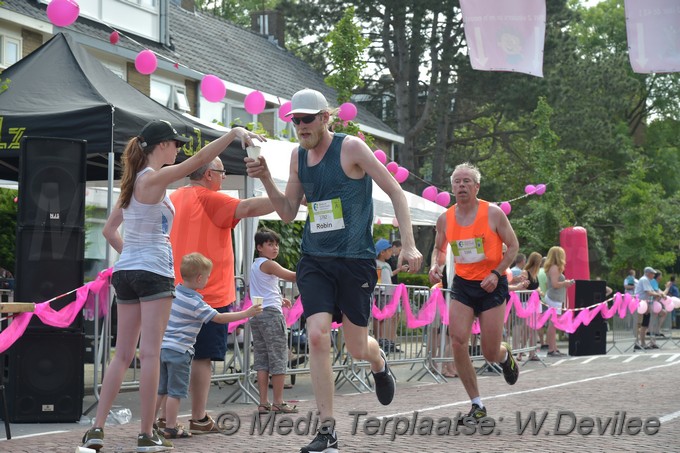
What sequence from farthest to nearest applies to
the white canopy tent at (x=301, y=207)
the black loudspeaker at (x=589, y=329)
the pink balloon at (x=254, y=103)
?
the black loudspeaker at (x=589, y=329), the pink balloon at (x=254, y=103), the white canopy tent at (x=301, y=207)

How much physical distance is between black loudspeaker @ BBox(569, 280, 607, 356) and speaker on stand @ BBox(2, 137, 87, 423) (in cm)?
1425

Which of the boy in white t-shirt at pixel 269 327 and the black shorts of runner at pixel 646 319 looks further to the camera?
the black shorts of runner at pixel 646 319

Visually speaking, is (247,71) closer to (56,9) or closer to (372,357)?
(56,9)

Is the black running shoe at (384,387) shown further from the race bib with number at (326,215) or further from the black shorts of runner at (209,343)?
the black shorts of runner at (209,343)

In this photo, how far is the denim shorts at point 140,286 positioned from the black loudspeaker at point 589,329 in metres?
15.9

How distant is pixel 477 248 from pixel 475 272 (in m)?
0.19

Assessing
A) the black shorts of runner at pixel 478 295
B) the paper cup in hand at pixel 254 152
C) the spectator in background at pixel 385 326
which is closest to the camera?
the paper cup in hand at pixel 254 152

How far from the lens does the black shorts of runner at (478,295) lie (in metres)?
9.41

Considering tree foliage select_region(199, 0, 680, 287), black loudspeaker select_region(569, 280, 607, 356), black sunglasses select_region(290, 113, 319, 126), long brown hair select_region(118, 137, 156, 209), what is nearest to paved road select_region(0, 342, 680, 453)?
long brown hair select_region(118, 137, 156, 209)

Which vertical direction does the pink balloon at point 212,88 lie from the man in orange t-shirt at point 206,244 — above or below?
above

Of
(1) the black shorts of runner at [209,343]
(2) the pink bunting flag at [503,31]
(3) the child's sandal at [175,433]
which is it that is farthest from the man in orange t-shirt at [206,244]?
(2) the pink bunting flag at [503,31]

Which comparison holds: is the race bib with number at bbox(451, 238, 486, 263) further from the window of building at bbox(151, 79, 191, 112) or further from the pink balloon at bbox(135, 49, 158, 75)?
the window of building at bbox(151, 79, 191, 112)

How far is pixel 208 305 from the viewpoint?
28.1 ft

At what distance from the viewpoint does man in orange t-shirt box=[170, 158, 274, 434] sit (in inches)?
342
